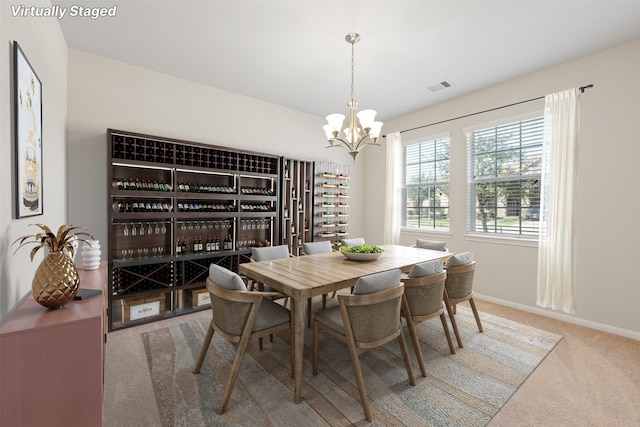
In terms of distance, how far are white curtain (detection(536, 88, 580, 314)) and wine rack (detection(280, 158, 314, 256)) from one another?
10.8 ft

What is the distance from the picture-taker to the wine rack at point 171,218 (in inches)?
125

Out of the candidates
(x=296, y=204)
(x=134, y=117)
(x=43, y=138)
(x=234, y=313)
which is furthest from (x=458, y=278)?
(x=134, y=117)

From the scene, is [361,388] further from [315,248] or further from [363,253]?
[315,248]

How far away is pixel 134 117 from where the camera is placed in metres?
3.48

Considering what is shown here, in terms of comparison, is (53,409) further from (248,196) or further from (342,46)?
(342,46)

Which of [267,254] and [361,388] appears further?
[267,254]

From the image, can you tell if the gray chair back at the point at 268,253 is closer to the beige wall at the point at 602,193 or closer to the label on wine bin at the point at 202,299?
the label on wine bin at the point at 202,299

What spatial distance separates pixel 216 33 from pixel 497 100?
3735 millimetres

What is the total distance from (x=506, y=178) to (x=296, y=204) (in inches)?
125

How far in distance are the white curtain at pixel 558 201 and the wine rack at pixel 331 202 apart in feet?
9.67

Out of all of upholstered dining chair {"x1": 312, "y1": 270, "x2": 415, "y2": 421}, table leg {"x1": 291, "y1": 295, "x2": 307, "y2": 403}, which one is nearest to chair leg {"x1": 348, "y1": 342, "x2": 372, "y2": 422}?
upholstered dining chair {"x1": 312, "y1": 270, "x2": 415, "y2": 421}

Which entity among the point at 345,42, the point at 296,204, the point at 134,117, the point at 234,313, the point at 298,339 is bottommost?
the point at 298,339

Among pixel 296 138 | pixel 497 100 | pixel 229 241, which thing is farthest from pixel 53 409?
pixel 497 100

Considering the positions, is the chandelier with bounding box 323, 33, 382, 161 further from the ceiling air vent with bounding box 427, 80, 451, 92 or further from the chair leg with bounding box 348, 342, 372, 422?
the chair leg with bounding box 348, 342, 372, 422
